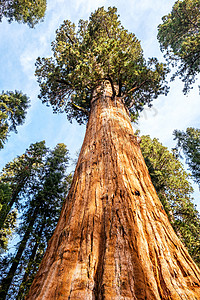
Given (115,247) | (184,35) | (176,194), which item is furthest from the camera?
(184,35)

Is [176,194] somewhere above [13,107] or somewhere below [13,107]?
below

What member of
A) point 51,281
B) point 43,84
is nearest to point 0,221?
point 43,84

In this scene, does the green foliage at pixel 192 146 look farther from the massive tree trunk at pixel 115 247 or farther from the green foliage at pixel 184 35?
the massive tree trunk at pixel 115 247

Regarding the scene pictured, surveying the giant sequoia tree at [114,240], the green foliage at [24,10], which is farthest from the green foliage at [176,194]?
the green foliage at [24,10]

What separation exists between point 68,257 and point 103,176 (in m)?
1.00

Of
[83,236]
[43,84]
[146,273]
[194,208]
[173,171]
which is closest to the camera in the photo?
[146,273]

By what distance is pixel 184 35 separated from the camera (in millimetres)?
13492

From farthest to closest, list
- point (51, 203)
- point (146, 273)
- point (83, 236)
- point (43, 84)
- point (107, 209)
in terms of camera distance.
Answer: point (51, 203) < point (43, 84) < point (107, 209) < point (83, 236) < point (146, 273)

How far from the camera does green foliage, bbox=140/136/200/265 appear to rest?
734cm

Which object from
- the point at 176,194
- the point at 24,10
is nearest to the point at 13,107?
the point at 24,10

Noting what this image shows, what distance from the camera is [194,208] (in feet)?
27.7

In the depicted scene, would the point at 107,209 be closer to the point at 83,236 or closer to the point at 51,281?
the point at 83,236

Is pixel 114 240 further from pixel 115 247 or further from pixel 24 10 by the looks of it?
pixel 24 10

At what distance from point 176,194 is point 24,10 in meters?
14.6
